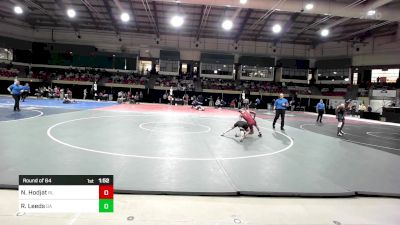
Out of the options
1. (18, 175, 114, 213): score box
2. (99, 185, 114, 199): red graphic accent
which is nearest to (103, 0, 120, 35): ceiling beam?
(18, 175, 114, 213): score box

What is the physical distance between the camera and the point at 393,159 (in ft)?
25.9

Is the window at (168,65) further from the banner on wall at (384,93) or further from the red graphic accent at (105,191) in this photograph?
the red graphic accent at (105,191)

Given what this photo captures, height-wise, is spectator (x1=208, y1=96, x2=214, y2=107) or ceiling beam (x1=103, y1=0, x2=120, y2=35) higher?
ceiling beam (x1=103, y1=0, x2=120, y2=35)

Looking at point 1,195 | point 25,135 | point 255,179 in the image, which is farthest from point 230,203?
point 25,135

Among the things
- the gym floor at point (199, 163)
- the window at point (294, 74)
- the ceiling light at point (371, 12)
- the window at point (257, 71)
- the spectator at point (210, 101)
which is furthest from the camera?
the window at point (294, 74)

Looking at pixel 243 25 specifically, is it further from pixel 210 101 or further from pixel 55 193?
pixel 55 193

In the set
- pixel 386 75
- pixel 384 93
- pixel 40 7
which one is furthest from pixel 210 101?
pixel 386 75

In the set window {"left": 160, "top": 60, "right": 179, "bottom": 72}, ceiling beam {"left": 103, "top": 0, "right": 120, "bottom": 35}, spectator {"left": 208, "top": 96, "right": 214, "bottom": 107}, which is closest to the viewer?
ceiling beam {"left": 103, "top": 0, "right": 120, "bottom": 35}

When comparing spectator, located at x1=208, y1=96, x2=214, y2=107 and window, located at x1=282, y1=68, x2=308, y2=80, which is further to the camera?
window, located at x1=282, y1=68, x2=308, y2=80

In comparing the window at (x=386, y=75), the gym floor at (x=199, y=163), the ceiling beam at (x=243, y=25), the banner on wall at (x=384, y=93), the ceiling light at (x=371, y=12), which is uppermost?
the ceiling beam at (x=243, y=25)

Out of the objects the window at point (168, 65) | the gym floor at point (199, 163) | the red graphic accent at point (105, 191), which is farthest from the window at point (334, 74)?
the red graphic accent at point (105, 191)

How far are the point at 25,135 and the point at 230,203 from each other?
695 centimetres

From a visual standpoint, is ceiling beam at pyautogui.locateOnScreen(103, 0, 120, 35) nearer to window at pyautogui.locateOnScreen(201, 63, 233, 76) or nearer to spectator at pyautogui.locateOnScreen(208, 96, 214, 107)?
window at pyautogui.locateOnScreen(201, 63, 233, 76)

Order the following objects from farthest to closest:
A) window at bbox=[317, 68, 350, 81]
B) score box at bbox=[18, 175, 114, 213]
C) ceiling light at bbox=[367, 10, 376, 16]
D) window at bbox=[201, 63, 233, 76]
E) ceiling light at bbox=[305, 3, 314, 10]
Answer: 1. window at bbox=[201, 63, 233, 76]
2. window at bbox=[317, 68, 350, 81]
3. ceiling light at bbox=[367, 10, 376, 16]
4. ceiling light at bbox=[305, 3, 314, 10]
5. score box at bbox=[18, 175, 114, 213]
